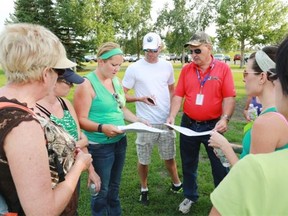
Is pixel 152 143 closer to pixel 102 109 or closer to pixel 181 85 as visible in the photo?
pixel 181 85

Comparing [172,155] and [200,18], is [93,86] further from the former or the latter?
[200,18]

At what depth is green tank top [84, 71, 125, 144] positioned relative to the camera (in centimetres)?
307

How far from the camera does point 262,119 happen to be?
1715mm

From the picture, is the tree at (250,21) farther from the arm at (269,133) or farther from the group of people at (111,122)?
the arm at (269,133)

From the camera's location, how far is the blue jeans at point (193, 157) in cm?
380

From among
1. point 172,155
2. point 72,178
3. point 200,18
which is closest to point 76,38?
point 200,18

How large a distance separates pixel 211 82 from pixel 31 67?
2611mm

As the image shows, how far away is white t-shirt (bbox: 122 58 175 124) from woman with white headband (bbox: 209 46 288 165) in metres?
1.93

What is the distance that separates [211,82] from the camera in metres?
3.70

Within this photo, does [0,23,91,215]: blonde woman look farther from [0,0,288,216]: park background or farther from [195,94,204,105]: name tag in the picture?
[0,0,288,216]: park background

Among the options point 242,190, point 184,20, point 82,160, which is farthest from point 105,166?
point 184,20

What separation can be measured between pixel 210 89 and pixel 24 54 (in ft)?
→ 8.64

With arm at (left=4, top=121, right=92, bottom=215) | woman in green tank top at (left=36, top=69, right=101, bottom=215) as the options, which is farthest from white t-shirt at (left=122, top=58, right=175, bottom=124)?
arm at (left=4, top=121, right=92, bottom=215)

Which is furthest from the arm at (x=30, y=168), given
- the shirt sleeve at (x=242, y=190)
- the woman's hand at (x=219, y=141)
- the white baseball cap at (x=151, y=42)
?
the white baseball cap at (x=151, y=42)
